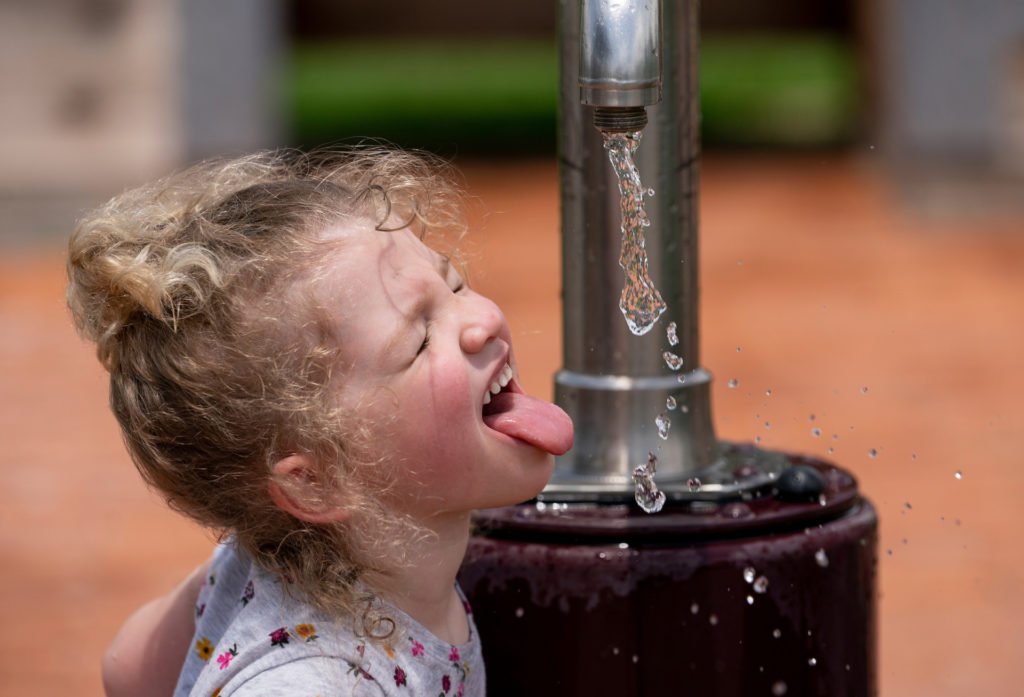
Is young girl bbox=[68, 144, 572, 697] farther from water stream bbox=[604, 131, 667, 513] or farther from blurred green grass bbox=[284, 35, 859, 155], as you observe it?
blurred green grass bbox=[284, 35, 859, 155]

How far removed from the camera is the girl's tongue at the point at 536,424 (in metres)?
1.38

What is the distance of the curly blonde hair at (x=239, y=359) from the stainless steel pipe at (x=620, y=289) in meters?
0.20

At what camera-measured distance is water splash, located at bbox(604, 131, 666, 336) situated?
1.50 m

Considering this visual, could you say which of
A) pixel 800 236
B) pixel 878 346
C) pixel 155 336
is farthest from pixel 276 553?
pixel 800 236

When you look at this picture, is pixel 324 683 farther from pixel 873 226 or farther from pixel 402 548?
pixel 873 226

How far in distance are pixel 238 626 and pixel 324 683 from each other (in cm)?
12

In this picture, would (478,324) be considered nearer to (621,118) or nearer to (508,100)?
(621,118)

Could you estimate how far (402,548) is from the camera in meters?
1.40

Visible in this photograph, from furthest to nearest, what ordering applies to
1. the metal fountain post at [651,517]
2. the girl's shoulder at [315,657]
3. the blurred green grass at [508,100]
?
the blurred green grass at [508,100] → the metal fountain post at [651,517] → the girl's shoulder at [315,657]

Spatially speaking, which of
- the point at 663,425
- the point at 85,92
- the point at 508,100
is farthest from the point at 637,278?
the point at 508,100

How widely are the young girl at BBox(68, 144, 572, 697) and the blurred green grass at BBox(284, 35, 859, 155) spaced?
29.1 ft

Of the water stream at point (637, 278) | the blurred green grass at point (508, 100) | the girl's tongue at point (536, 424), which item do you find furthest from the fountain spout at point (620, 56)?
the blurred green grass at point (508, 100)

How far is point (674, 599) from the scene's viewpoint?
1.43 metres

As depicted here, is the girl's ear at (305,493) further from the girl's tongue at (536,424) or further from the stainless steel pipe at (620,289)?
the stainless steel pipe at (620,289)
